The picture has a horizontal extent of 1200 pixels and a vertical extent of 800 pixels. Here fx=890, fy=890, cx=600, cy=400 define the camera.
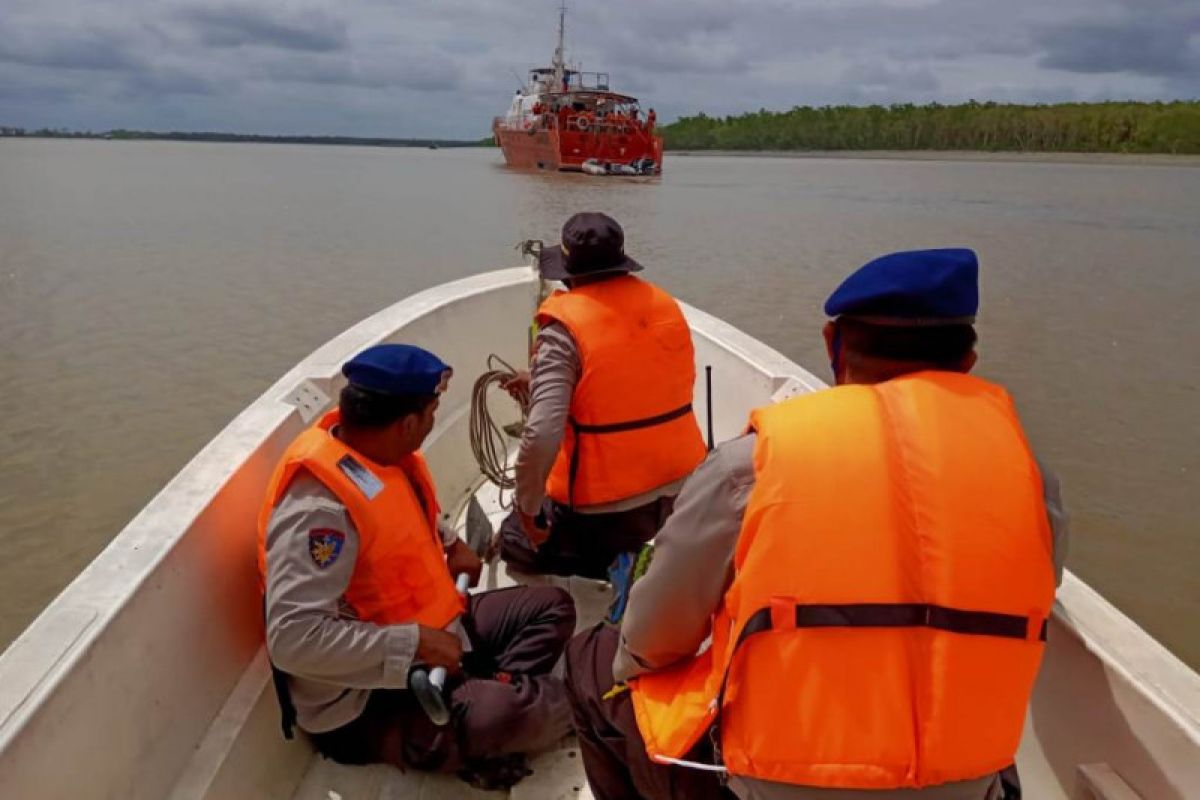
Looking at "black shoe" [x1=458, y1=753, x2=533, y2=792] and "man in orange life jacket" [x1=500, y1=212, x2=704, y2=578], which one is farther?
"man in orange life jacket" [x1=500, y1=212, x2=704, y2=578]

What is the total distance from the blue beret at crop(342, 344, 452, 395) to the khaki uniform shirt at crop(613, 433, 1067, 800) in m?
0.73

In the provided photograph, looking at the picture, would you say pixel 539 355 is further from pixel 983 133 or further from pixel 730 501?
pixel 983 133

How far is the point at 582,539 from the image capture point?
271 cm

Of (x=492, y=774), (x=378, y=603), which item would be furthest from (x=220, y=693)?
(x=492, y=774)

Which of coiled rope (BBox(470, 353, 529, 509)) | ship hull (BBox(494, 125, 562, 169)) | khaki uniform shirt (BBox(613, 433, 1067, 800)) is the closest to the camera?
khaki uniform shirt (BBox(613, 433, 1067, 800))

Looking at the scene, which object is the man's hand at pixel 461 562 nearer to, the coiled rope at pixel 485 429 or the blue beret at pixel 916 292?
the coiled rope at pixel 485 429

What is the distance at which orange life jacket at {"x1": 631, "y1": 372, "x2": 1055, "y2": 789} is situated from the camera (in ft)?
3.69

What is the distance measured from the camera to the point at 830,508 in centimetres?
114

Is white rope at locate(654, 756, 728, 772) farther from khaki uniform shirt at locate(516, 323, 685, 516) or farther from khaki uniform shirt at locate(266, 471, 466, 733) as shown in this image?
khaki uniform shirt at locate(516, 323, 685, 516)

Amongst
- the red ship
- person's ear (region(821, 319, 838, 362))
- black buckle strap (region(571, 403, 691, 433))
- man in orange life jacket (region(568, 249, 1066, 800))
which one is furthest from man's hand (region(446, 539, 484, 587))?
the red ship

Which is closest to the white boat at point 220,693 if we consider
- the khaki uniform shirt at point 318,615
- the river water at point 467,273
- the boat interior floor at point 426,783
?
the boat interior floor at point 426,783

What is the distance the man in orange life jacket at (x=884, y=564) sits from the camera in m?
Result: 1.13

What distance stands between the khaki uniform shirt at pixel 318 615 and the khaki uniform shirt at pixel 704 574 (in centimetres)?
60

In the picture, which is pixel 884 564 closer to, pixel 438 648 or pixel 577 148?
pixel 438 648
